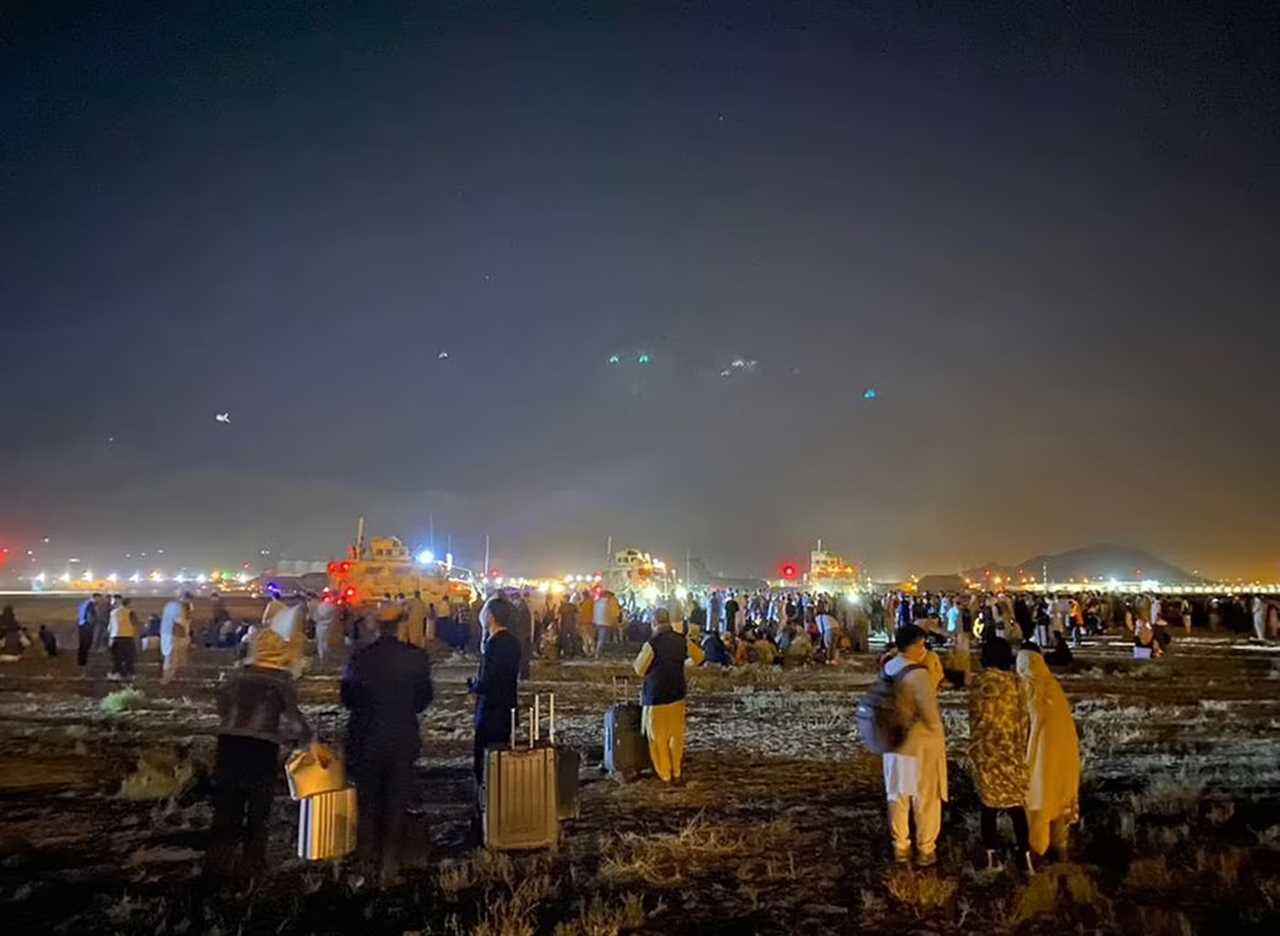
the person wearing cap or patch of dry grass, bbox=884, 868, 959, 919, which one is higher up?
the person wearing cap

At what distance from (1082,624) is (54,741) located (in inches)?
1490

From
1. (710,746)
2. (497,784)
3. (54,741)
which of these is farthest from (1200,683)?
(54,741)

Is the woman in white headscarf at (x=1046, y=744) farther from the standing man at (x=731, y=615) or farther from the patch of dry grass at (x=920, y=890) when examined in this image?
the standing man at (x=731, y=615)

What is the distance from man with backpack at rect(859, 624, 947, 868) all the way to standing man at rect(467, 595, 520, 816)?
3.00 m

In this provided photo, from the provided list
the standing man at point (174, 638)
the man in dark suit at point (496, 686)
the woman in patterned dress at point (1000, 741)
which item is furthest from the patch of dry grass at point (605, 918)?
the standing man at point (174, 638)

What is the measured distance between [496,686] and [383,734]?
5.86 feet

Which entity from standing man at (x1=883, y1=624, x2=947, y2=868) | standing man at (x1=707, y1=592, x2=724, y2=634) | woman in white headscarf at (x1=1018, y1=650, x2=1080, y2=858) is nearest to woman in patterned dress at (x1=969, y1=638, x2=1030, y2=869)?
woman in white headscarf at (x1=1018, y1=650, x2=1080, y2=858)

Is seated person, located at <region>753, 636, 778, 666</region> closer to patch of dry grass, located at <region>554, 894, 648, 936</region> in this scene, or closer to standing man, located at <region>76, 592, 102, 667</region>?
standing man, located at <region>76, 592, 102, 667</region>

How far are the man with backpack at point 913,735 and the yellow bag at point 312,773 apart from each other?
3.73m

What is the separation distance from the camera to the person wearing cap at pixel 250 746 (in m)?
7.22

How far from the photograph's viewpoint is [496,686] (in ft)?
29.3

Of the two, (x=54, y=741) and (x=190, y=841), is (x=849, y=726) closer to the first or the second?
(x=190, y=841)

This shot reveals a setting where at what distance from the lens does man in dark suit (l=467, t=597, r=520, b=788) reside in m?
8.88

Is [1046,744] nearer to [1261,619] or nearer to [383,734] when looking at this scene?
[383,734]
